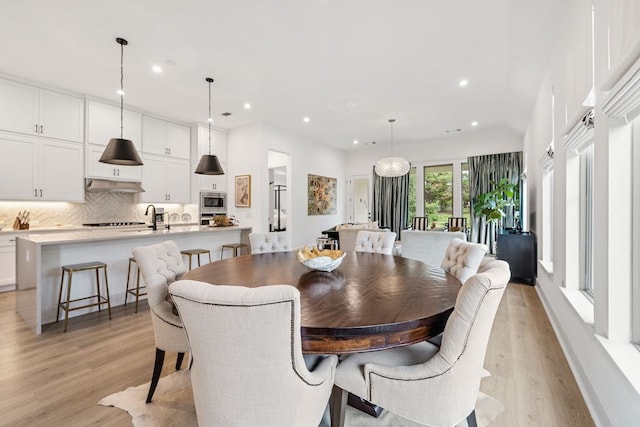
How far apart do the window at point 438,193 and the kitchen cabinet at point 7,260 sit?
315 inches

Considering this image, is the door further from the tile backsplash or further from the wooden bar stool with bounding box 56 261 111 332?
the wooden bar stool with bounding box 56 261 111 332

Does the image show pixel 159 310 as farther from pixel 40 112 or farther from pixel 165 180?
pixel 165 180

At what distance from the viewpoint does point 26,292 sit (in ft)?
10.1

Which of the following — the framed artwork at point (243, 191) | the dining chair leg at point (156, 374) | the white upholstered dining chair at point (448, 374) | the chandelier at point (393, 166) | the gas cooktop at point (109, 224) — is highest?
the chandelier at point (393, 166)

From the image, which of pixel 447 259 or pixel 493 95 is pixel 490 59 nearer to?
pixel 493 95

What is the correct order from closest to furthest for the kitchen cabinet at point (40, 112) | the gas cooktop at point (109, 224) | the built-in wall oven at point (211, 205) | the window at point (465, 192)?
the kitchen cabinet at point (40, 112), the gas cooktop at point (109, 224), the built-in wall oven at point (211, 205), the window at point (465, 192)

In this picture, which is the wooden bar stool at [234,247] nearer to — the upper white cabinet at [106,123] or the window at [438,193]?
the upper white cabinet at [106,123]

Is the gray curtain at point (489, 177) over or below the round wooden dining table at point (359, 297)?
over

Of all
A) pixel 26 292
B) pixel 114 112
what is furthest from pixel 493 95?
pixel 26 292

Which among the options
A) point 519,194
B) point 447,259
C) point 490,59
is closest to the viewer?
point 447,259

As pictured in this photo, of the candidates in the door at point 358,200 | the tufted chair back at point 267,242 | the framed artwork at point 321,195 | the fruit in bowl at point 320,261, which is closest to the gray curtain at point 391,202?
the door at point 358,200

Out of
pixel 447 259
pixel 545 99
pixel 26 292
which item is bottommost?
pixel 26 292

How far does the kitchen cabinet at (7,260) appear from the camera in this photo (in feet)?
13.7

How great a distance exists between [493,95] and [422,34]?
236cm
